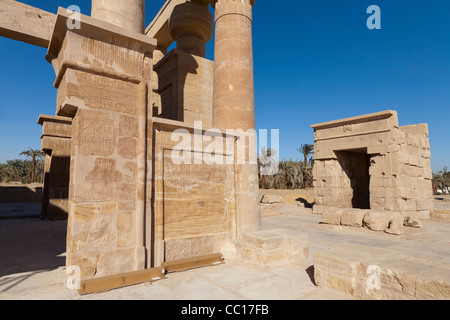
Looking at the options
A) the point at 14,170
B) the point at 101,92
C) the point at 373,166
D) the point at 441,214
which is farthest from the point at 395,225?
the point at 14,170

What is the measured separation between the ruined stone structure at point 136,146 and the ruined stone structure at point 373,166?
17.0 ft

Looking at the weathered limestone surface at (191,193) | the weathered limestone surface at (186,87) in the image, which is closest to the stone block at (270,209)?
the weathered limestone surface at (186,87)

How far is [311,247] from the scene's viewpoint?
19.8 ft

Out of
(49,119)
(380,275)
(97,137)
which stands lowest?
(380,275)

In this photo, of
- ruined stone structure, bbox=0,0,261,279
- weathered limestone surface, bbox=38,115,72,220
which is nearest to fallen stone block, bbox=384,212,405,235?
ruined stone structure, bbox=0,0,261,279

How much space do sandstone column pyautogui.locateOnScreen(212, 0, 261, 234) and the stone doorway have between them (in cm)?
761

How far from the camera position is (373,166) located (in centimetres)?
1069

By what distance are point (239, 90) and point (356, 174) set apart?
927 centimetres

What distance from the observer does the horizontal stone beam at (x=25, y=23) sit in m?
7.02

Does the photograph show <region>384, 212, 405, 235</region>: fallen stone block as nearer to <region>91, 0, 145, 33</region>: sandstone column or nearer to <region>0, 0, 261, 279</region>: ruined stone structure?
<region>0, 0, 261, 279</region>: ruined stone structure

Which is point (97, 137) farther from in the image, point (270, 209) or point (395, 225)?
point (270, 209)

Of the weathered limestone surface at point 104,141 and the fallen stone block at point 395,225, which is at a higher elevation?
the weathered limestone surface at point 104,141

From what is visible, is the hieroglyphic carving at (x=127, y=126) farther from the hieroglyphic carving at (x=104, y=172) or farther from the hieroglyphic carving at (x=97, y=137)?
the hieroglyphic carving at (x=104, y=172)

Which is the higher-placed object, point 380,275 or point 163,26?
point 163,26
